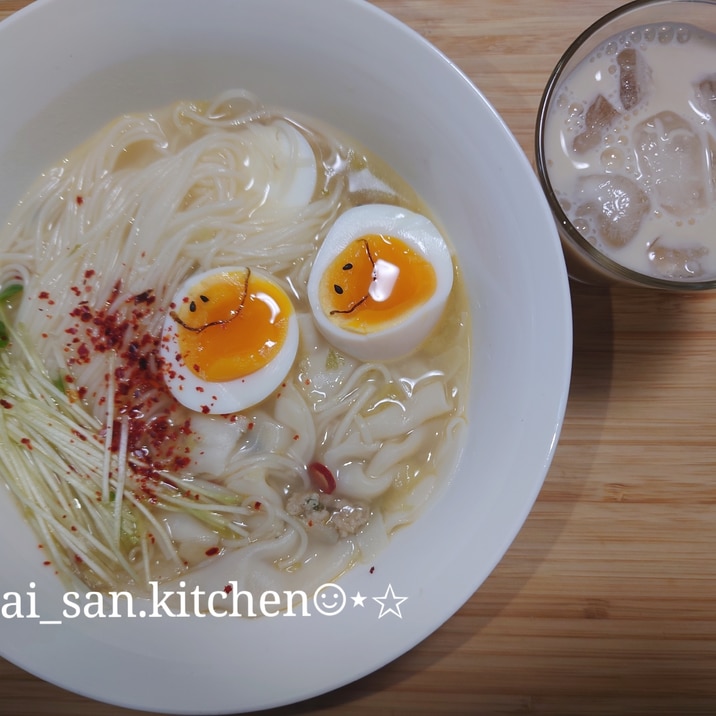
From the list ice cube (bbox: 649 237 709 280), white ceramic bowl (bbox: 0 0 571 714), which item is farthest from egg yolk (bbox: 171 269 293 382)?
ice cube (bbox: 649 237 709 280)

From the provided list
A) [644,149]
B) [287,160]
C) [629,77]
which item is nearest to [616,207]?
[644,149]

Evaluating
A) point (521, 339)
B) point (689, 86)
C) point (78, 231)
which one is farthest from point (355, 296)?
point (689, 86)

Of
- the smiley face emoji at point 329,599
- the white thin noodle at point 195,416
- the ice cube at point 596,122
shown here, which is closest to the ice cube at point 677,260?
the ice cube at point 596,122

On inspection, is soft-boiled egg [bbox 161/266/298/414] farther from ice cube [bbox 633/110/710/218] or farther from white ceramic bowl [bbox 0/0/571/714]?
ice cube [bbox 633/110/710/218]

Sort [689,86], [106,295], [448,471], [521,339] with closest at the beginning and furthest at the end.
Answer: [521,339]
[689,86]
[448,471]
[106,295]

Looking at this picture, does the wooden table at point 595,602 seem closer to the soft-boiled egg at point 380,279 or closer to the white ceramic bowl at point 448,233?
the white ceramic bowl at point 448,233

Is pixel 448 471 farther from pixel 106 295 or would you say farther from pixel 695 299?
pixel 106 295
